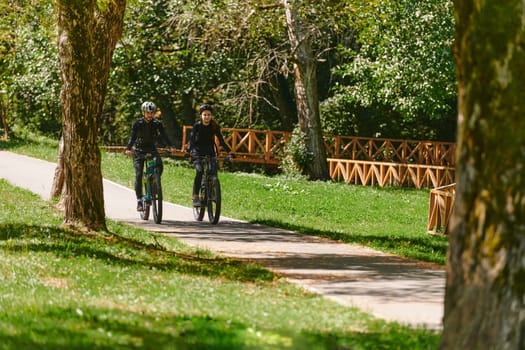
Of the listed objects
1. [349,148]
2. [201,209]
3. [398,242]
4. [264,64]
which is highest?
[264,64]

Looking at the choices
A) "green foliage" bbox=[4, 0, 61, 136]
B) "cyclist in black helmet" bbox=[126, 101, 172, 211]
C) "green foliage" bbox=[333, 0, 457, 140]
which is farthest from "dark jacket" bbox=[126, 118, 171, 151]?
"green foliage" bbox=[4, 0, 61, 136]

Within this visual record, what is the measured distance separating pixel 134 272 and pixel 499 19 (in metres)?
5.82

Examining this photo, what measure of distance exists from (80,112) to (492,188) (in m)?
8.97

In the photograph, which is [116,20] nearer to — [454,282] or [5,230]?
[5,230]

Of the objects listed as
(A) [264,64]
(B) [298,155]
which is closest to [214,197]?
(A) [264,64]

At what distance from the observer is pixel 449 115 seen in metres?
41.3

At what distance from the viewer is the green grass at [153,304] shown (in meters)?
7.14

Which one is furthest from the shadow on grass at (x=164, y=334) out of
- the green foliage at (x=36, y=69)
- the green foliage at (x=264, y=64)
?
the green foliage at (x=36, y=69)

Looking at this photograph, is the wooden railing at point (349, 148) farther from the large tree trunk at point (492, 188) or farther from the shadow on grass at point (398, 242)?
the large tree trunk at point (492, 188)

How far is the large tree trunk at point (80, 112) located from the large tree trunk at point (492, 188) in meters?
8.65

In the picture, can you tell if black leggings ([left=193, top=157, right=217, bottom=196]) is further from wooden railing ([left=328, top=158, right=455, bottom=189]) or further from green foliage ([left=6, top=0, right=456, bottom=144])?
wooden railing ([left=328, top=158, right=455, bottom=189])

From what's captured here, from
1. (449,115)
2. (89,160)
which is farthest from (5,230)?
(449,115)

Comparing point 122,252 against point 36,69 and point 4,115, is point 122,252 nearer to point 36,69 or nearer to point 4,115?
point 36,69

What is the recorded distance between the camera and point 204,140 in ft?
54.6
